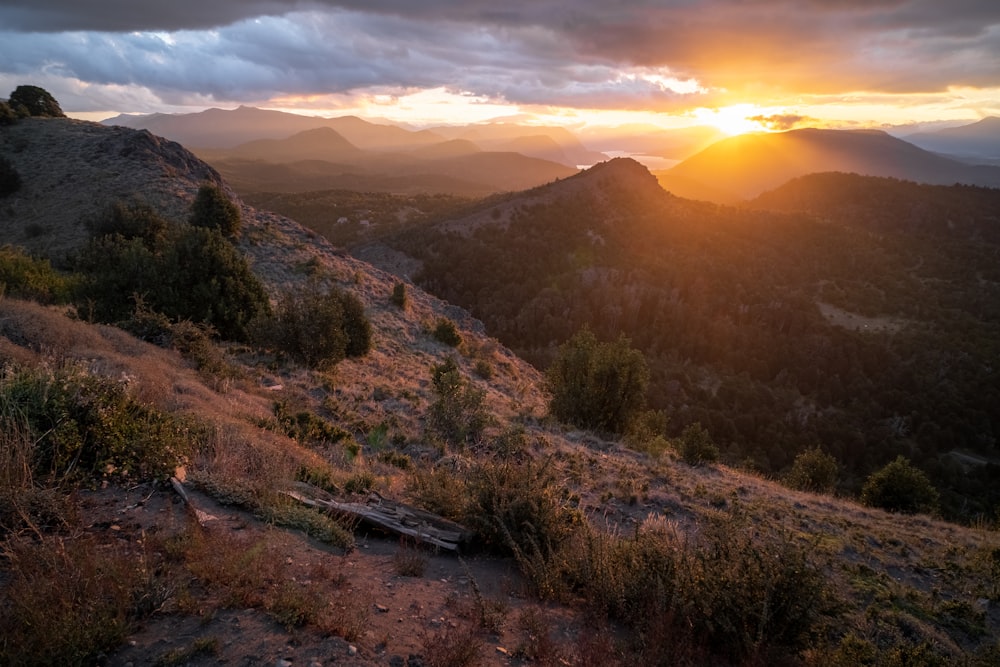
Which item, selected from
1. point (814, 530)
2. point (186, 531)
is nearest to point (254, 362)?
point (186, 531)

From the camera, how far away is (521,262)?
170ft

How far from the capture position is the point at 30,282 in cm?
1398

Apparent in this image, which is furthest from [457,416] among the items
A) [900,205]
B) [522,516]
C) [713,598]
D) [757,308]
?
[900,205]

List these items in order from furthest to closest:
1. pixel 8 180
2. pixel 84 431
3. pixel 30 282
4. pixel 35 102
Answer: pixel 35 102
pixel 8 180
pixel 30 282
pixel 84 431

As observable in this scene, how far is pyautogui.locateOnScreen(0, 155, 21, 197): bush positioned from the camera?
26266mm

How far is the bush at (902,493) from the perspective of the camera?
13164mm

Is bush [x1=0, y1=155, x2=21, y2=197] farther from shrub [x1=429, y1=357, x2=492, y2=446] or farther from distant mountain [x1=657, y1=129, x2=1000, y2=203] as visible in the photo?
distant mountain [x1=657, y1=129, x2=1000, y2=203]

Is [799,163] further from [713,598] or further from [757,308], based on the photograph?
[713,598]

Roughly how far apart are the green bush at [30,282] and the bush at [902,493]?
2190 cm

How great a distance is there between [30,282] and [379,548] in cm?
1503

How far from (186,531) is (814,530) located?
9019 mm

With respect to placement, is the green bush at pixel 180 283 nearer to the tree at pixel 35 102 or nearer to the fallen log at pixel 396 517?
the fallen log at pixel 396 517

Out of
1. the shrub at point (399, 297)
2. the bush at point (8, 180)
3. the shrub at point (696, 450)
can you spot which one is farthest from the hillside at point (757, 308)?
the bush at point (8, 180)

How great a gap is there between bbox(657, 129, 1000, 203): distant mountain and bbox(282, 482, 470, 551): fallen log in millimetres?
115118
